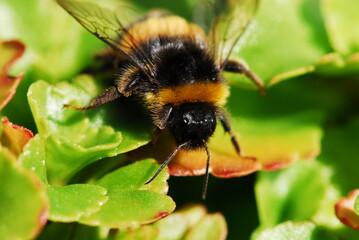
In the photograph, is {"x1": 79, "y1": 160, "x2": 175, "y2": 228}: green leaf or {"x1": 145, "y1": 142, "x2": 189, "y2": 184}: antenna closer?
{"x1": 79, "y1": 160, "x2": 175, "y2": 228}: green leaf

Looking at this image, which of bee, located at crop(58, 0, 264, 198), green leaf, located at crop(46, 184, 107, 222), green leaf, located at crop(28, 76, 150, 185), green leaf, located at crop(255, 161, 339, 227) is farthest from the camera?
green leaf, located at crop(255, 161, 339, 227)

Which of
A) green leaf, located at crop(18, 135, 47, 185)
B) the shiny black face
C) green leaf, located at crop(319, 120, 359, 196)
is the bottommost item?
green leaf, located at crop(319, 120, 359, 196)

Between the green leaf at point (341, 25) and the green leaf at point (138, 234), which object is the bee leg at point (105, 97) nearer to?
the green leaf at point (138, 234)

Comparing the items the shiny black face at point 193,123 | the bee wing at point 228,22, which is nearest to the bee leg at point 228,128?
the shiny black face at point 193,123

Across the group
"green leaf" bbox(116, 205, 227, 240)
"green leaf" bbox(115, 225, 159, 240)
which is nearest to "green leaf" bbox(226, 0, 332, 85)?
"green leaf" bbox(116, 205, 227, 240)

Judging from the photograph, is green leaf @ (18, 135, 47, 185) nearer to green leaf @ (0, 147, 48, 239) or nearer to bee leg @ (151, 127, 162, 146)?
green leaf @ (0, 147, 48, 239)

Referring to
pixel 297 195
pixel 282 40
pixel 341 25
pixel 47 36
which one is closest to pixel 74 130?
pixel 47 36

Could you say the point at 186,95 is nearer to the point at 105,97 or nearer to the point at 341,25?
the point at 105,97
